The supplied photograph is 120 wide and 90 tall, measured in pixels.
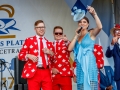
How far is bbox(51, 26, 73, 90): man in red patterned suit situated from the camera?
466 centimetres

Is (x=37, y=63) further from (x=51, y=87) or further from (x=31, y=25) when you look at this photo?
(x=31, y=25)

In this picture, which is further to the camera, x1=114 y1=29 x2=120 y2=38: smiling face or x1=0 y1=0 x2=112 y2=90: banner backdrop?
x1=0 y1=0 x2=112 y2=90: banner backdrop

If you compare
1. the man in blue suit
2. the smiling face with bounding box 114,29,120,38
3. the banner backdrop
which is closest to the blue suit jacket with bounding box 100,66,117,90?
the man in blue suit

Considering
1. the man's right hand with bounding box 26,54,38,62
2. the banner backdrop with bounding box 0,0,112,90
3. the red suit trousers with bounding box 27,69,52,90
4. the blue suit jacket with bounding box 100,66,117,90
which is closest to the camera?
the man's right hand with bounding box 26,54,38,62

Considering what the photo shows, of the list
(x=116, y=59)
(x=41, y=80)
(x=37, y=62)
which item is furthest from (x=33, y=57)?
(x=116, y=59)

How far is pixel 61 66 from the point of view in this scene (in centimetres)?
470

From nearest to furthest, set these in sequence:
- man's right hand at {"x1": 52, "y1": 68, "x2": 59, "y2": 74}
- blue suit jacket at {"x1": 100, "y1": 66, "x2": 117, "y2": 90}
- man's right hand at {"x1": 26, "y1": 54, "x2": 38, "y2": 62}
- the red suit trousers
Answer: man's right hand at {"x1": 26, "y1": 54, "x2": 38, "y2": 62} → the red suit trousers → man's right hand at {"x1": 52, "y1": 68, "x2": 59, "y2": 74} → blue suit jacket at {"x1": 100, "y1": 66, "x2": 117, "y2": 90}

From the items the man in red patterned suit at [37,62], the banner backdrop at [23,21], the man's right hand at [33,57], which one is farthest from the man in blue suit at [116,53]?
the banner backdrop at [23,21]

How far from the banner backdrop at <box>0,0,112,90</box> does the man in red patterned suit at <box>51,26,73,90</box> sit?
5.16 feet

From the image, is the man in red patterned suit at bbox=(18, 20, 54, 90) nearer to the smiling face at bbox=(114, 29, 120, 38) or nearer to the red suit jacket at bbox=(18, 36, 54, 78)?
the red suit jacket at bbox=(18, 36, 54, 78)

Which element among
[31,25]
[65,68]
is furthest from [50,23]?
[65,68]

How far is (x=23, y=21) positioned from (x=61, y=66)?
186 cm

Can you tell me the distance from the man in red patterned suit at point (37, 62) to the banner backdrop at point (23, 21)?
184 cm

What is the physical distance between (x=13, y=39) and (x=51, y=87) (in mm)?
2106
